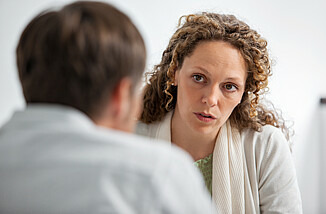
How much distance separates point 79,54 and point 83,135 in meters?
0.13

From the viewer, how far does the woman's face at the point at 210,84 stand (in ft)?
4.94

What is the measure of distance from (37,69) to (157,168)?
9.9 inches

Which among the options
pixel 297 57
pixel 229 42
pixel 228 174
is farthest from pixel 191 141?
pixel 297 57

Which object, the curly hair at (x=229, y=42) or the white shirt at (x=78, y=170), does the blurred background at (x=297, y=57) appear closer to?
the curly hair at (x=229, y=42)

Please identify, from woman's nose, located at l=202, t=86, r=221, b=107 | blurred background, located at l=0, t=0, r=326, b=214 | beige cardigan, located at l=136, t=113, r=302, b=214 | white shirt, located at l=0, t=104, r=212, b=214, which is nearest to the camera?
white shirt, located at l=0, t=104, r=212, b=214

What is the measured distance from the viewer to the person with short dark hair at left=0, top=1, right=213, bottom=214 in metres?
0.66

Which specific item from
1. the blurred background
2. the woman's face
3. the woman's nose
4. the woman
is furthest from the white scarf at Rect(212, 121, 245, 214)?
the blurred background

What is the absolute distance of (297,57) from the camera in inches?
119

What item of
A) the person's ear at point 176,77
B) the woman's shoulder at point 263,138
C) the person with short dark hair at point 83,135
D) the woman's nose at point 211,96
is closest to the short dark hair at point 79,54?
the person with short dark hair at point 83,135

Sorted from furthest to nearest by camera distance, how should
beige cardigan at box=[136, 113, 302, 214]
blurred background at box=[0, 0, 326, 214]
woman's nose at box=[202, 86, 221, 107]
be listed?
blurred background at box=[0, 0, 326, 214]
beige cardigan at box=[136, 113, 302, 214]
woman's nose at box=[202, 86, 221, 107]

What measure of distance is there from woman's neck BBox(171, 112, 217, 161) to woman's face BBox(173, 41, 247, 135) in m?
0.10

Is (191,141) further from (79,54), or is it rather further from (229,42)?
(79,54)

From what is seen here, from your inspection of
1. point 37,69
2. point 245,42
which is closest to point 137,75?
point 37,69

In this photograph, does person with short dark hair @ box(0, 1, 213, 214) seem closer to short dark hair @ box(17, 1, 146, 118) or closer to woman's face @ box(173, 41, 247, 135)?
short dark hair @ box(17, 1, 146, 118)
